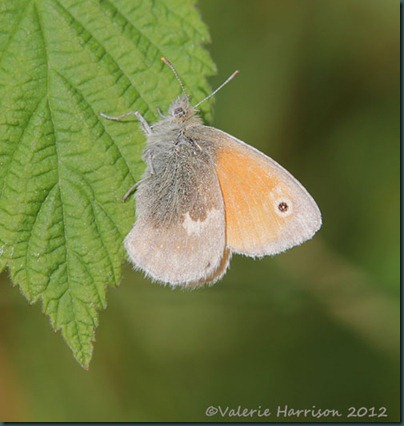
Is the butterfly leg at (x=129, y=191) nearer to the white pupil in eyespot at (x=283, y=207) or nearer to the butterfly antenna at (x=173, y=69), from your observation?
the butterfly antenna at (x=173, y=69)

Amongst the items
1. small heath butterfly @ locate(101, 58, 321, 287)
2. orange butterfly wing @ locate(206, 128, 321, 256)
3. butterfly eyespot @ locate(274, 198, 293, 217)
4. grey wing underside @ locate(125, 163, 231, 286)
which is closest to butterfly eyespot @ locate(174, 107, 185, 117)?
small heath butterfly @ locate(101, 58, 321, 287)

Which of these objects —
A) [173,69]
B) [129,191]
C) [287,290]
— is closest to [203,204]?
[129,191]

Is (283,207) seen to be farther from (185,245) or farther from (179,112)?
(179,112)

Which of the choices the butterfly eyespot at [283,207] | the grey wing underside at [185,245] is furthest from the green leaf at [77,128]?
the butterfly eyespot at [283,207]

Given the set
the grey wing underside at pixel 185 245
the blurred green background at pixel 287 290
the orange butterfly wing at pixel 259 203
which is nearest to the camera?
the orange butterfly wing at pixel 259 203

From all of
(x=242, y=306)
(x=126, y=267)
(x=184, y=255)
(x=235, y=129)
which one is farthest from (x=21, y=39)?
(x=242, y=306)

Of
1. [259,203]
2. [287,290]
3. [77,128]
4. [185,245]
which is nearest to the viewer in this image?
[77,128]

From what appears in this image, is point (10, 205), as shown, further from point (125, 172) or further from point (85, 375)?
point (85, 375)

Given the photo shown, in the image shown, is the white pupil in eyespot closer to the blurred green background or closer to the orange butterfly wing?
the orange butterfly wing
